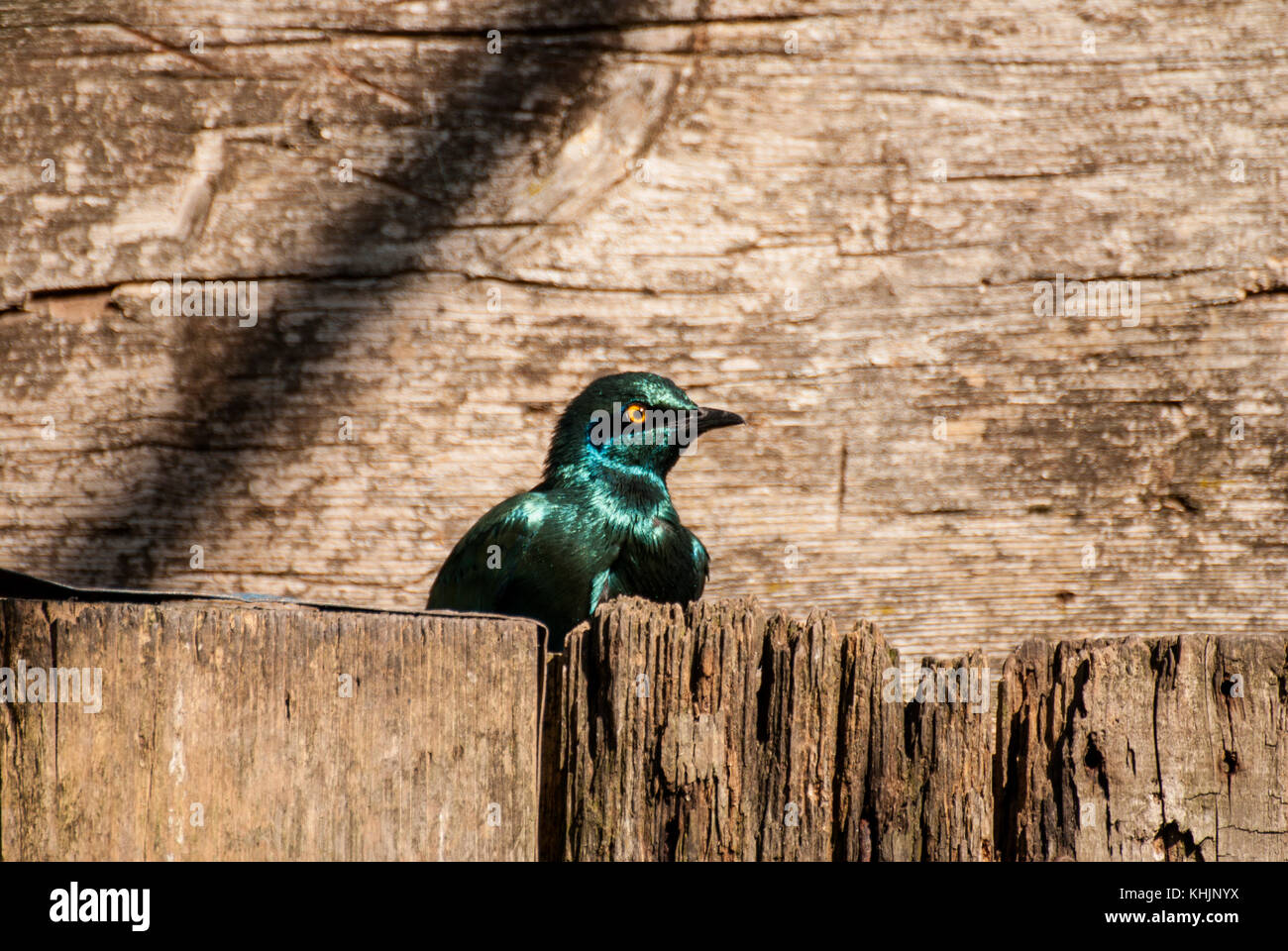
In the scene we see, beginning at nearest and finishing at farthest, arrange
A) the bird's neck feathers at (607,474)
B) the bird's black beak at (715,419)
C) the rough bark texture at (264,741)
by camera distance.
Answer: the rough bark texture at (264,741) < the bird's black beak at (715,419) < the bird's neck feathers at (607,474)

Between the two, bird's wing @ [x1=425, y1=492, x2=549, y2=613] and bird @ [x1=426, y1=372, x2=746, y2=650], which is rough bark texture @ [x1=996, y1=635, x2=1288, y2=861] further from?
bird's wing @ [x1=425, y1=492, x2=549, y2=613]

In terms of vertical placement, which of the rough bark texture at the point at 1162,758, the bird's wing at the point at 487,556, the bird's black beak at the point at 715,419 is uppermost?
the bird's black beak at the point at 715,419

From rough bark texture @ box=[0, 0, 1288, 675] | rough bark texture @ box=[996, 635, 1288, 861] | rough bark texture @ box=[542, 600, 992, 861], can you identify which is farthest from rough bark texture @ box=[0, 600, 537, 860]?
rough bark texture @ box=[0, 0, 1288, 675]

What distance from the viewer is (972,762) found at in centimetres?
229

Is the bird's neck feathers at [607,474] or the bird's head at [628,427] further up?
the bird's head at [628,427]

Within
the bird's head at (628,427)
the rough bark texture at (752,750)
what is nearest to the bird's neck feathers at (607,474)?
the bird's head at (628,427)

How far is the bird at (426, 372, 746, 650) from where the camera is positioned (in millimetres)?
3568

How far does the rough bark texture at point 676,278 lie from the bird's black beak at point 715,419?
0.12 m

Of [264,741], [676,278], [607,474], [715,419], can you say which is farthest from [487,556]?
[264,741]

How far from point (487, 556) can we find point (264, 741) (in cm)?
144

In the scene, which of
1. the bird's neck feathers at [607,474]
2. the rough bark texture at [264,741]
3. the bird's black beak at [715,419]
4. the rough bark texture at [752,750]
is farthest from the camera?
the bird's neck feathers at [607,474]

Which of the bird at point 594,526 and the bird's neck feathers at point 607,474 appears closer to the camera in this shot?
the bird at point 594,526

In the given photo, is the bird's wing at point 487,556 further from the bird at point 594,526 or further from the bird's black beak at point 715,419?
the bird's black beak at point 715,419

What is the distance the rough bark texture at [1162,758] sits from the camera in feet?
7.41
